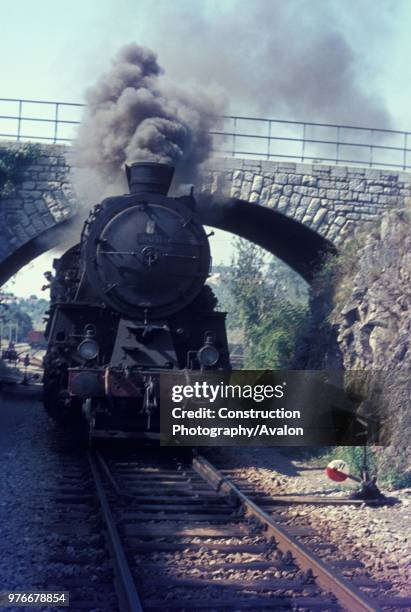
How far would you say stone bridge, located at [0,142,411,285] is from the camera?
17.5m

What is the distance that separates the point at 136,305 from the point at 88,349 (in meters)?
0.88

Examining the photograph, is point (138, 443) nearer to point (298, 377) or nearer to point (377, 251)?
point (298, 377)

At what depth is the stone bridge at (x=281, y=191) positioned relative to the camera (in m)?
17.5

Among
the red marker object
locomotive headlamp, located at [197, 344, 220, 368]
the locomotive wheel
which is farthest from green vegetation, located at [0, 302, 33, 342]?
the red marker object

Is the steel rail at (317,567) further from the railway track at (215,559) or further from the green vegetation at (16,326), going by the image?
the green vegetation at (16,326)

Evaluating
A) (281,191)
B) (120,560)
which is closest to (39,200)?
(281,191)

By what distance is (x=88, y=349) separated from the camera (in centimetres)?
981

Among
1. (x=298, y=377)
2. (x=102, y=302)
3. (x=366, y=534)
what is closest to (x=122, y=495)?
(x=366, y=534)

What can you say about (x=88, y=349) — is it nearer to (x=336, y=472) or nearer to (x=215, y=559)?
(x=336, y=472)

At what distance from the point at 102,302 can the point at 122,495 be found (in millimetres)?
3765

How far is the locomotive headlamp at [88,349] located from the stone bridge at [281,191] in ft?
27.1

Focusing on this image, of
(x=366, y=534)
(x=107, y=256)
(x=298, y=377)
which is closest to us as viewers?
(x=366, y=534)

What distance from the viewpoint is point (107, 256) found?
33.2ft

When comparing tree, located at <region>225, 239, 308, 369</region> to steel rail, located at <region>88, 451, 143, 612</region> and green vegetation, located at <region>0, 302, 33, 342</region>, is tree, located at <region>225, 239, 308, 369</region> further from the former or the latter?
green vegetation, located at <region>0, 302, 33, 342</region>
